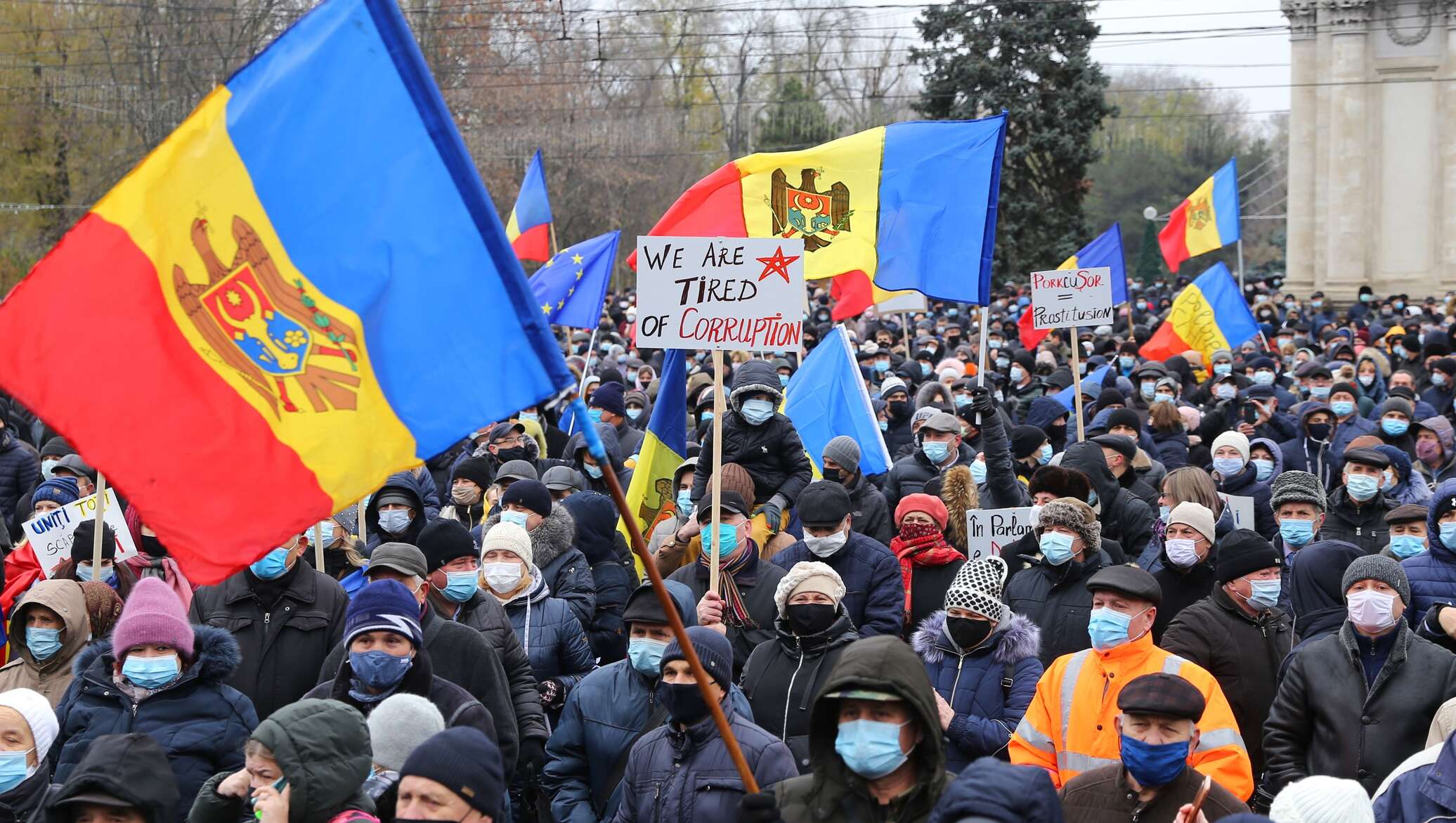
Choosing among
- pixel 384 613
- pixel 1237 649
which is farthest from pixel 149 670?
pixel 1237 649

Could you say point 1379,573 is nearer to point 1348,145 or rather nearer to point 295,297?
point 295,297

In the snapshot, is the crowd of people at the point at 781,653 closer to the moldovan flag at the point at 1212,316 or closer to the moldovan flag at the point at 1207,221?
the moldovan flag at the point at 1212,316

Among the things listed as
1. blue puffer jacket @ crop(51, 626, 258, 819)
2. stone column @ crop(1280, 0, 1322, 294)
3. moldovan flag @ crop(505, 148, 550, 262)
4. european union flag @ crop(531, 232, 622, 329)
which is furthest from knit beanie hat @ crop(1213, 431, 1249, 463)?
stone column @ crop(1280, 0, 1322, 294)

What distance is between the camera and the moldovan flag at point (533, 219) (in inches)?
765

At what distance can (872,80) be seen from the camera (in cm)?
8538

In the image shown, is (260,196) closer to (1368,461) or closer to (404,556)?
(404,556)

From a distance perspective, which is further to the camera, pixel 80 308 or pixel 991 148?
pixel 991 148

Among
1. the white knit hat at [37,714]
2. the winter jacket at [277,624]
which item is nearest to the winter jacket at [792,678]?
the winter jacket at [277,624]

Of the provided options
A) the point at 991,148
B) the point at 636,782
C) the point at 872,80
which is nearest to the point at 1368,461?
the point at 991,148

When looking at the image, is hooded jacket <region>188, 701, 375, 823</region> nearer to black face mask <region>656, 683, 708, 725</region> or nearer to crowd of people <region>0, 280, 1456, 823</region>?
crowd of people <region>0, 280, 1456, 823</region>

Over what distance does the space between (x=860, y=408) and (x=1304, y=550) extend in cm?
461

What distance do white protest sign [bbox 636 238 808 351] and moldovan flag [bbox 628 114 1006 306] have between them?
116 inches

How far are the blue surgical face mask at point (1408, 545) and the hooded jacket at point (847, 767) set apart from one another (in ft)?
15.8

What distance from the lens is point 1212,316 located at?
20094 millimetres
